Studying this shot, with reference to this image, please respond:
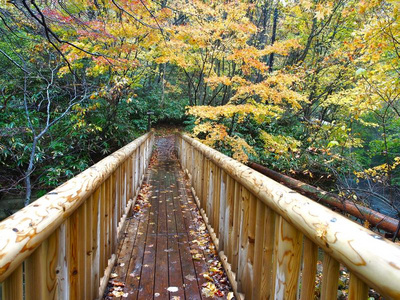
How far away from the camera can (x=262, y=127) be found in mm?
12508

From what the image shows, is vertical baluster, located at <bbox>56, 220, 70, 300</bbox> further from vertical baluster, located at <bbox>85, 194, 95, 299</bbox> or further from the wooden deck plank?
the wooden deck plank

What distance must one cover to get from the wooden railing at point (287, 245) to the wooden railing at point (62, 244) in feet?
3.53

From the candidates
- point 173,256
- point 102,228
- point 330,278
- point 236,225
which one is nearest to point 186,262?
point 173,256

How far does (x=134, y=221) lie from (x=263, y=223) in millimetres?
2743

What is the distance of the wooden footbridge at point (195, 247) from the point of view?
2.84 feet

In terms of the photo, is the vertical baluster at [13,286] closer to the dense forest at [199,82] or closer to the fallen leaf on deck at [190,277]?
the fallen leaf on deck at [190,277]

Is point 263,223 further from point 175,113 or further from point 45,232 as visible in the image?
point 175,113

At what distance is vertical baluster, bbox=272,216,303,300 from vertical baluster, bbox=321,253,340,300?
263 millimetres

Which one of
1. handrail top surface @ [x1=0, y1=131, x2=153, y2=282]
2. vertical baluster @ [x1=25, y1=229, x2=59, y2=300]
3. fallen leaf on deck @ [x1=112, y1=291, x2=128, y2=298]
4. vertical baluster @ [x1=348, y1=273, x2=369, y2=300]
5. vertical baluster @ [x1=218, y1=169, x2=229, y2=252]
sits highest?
handrail top surface @ [x1=0, y1=131, x2=153, y2=282]

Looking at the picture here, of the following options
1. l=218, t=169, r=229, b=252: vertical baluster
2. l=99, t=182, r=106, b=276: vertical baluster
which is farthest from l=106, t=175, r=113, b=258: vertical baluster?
l=218, t=169, r=229, b=252: vertical baluster

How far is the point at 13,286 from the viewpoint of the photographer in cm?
88

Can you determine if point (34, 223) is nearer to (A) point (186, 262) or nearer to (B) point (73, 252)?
(B) point (73, 252)

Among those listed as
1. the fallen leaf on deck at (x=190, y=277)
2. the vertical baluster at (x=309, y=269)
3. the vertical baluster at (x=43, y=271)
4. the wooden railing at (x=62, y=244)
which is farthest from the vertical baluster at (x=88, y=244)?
the vertical baluster at (x=309, y=269)

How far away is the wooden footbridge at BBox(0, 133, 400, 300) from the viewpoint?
2.84 ft
